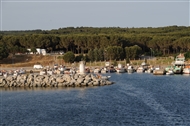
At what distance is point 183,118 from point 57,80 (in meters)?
20.9

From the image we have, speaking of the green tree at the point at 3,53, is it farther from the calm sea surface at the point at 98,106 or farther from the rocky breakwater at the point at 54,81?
the calm sea surface at the point at 98,106

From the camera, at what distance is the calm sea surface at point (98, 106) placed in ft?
84.7

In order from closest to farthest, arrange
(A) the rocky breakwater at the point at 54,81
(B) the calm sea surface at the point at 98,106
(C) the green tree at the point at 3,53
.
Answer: (B) the calm sea surface at the point at 98,106
(A) the rocky breakwater at the point at 54,81
(C) the green tree at the point at 3,53

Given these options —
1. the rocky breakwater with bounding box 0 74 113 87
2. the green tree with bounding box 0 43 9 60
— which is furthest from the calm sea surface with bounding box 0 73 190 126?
the green tree with bounding box 0 43 9 60

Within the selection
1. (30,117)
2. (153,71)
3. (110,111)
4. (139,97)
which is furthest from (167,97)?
(153,71)

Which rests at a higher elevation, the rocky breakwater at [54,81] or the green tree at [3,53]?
the green tree at [3,53]

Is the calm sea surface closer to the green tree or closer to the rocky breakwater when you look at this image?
the rocky breakwater

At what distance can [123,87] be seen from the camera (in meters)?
42.6

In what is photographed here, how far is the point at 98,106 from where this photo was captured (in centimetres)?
3084

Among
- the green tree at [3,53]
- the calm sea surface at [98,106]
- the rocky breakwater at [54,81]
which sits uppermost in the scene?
the green tree at [3,53]

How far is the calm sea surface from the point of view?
2581 centimetres

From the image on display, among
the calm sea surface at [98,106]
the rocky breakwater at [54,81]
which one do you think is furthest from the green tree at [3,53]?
the calm sea surface at [98,106]

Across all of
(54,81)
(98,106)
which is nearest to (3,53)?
(54,81)

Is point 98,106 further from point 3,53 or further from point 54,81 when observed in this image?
point 3,53
